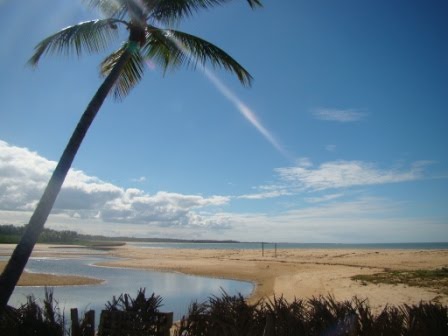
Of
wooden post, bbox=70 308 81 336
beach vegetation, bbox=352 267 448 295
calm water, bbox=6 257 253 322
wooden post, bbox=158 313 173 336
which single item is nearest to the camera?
wooden post, bbox=158 313 173 336

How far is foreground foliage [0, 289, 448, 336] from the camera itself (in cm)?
600

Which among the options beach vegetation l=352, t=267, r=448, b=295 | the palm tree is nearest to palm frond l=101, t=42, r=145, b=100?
the palm tree

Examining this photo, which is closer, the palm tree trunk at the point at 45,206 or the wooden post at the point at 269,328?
the wooden post at the point at 269,328

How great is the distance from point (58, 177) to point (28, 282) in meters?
19.0

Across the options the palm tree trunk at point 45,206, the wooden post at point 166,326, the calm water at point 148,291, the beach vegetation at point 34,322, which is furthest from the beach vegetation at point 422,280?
the palm tree trunk at point 45,206

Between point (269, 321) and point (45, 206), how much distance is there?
385 centimetres

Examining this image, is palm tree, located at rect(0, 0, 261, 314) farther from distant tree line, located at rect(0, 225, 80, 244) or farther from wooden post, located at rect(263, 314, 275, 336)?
distant tree line, located at rect(0, 225, 80, 244)

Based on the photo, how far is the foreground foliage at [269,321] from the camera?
5996 millimetres

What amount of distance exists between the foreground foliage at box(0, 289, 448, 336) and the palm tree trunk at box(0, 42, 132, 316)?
0.83 metres

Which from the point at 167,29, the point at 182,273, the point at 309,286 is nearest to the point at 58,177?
the point at 167,29

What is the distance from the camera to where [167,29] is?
852cm

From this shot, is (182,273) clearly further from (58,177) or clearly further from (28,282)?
(58,177)

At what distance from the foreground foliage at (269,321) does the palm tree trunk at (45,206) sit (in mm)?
827

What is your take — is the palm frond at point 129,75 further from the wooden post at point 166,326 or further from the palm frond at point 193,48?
the wooden post at point 166,326
